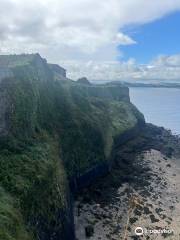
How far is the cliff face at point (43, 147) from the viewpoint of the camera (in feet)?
158

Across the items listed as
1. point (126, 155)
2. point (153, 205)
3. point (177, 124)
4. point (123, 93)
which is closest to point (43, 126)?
point (153, 205)

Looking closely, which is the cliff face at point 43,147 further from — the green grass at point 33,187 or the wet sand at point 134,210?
the wet sand at point 134,210

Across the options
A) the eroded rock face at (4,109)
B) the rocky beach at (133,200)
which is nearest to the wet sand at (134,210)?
the rocky beach at (133,200)

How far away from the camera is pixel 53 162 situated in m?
62.2

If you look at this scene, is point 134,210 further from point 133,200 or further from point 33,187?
point 33,187

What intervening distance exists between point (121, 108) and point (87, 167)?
61275mm

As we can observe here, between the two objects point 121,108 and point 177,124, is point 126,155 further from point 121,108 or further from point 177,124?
point 177,124

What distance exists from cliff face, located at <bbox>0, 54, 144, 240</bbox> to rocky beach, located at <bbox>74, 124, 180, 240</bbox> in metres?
3.96

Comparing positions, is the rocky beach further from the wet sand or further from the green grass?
the green grass

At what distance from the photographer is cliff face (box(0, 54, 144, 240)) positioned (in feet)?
158

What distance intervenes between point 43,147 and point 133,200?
1697 centimetres

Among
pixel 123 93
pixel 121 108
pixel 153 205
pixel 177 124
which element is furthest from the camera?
pixel 177 124

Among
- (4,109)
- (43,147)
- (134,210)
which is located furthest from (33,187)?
(134,210)

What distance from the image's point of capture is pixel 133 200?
230 ft
